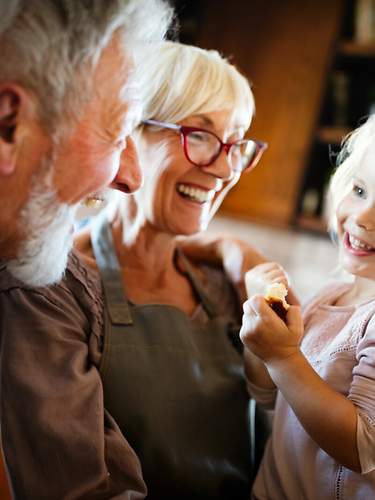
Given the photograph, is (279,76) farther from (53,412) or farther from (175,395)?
(53,412)

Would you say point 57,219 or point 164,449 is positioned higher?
point 57,219

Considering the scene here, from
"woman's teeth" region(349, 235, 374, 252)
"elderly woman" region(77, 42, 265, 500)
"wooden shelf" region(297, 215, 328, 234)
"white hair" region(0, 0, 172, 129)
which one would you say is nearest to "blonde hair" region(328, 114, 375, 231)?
"woman's teeth" region(349, 235, 374, 252)

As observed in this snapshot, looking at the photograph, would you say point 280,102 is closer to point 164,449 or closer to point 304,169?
point 304,169

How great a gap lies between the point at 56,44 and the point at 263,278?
65 cm

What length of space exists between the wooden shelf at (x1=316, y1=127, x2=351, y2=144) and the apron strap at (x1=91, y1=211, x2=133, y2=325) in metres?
1.97

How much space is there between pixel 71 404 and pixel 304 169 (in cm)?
244

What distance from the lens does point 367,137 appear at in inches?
47.2

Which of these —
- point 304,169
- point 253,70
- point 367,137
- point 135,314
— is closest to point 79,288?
point 135,314

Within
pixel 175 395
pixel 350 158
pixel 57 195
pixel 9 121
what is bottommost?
pixel 175 395

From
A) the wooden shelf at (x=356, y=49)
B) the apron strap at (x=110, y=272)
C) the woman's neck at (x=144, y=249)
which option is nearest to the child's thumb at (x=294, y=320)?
the apron strap at (x=110, y=272)

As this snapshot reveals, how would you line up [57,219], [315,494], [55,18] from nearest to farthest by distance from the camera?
[55,18], [57,219], [315,494]

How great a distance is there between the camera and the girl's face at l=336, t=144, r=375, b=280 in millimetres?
1102

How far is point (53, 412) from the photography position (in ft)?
3.16

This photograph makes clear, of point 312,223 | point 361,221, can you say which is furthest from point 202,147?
point 312,223
